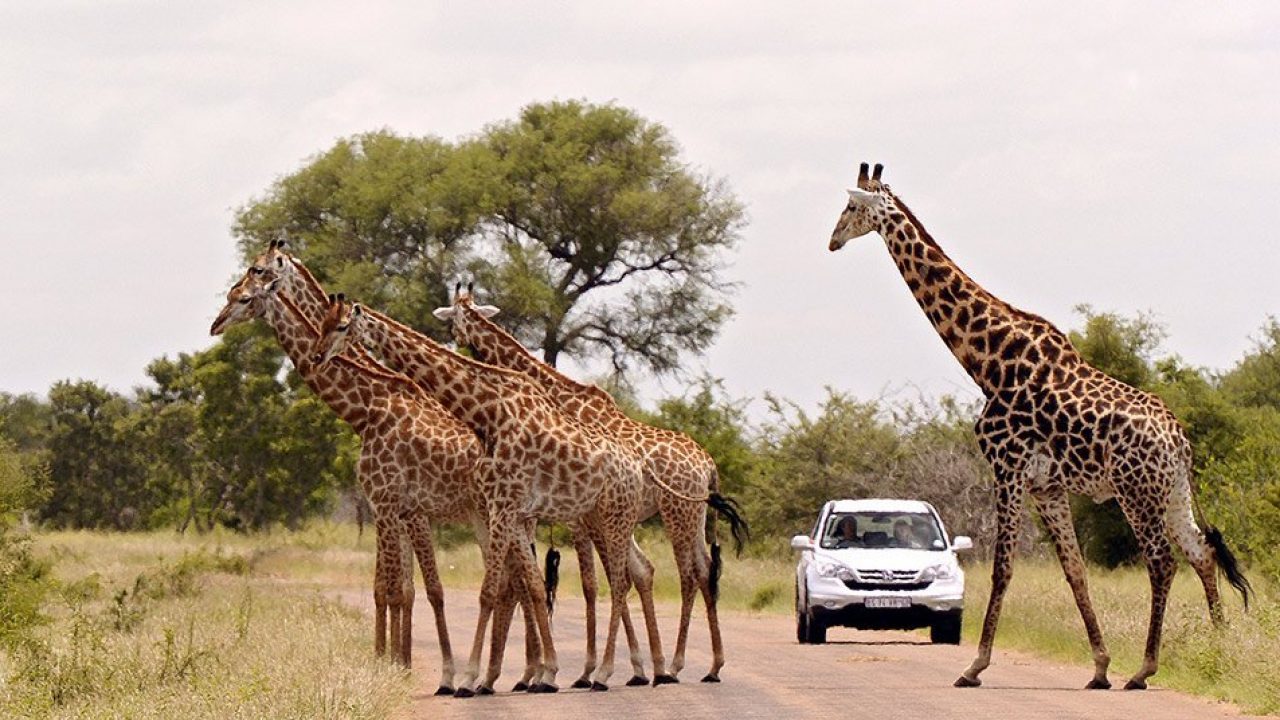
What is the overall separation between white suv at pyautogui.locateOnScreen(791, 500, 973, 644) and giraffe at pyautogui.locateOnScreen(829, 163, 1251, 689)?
16.9 feet

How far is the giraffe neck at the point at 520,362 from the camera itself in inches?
815

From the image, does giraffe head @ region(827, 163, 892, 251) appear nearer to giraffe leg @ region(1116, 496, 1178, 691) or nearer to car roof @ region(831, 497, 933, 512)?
giraffe leg @ region(1116, 496, 1178, 691)

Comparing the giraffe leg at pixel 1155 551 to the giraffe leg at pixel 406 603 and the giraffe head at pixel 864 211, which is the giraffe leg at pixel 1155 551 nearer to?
the giraffe head at pixel 864 211

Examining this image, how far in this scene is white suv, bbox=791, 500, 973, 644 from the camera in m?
24.7

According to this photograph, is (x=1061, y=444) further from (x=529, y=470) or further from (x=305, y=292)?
(x=305, y=292)

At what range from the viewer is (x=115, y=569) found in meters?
41.6

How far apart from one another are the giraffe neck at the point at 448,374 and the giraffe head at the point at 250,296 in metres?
1.22

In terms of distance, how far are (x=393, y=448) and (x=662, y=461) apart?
90.9 inches

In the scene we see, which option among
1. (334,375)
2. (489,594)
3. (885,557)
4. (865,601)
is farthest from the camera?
(885,557)

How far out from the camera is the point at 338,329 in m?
19.5

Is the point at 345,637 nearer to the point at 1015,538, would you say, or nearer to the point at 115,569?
the point at 1015,538

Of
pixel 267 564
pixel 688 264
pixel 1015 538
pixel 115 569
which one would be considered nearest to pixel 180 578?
pixel 115 569

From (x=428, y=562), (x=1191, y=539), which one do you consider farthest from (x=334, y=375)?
(x=1191, y=539)

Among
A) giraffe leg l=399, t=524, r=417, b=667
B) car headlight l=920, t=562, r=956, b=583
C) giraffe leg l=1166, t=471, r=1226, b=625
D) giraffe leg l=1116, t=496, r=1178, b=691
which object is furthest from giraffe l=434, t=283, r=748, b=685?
car headlight l=920, t=562, r=956, b=583
